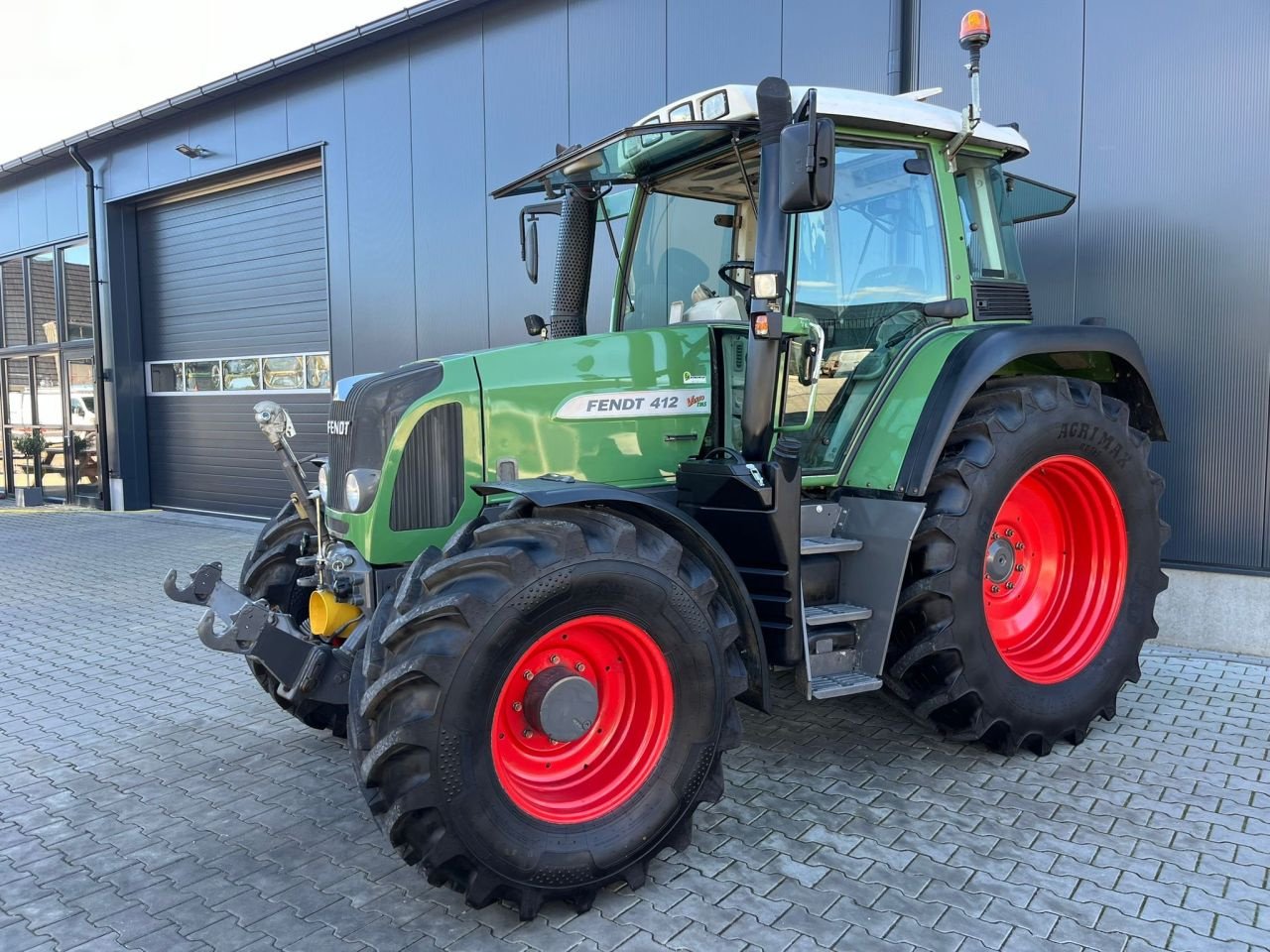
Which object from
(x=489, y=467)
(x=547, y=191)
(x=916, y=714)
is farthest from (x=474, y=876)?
(x=547, y=191)

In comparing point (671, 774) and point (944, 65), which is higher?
point (944, 65)

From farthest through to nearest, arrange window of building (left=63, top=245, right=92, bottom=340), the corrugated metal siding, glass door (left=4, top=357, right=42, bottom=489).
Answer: glass door (left=4, top=357, right=42, bottom=489)
window of building (left=63, top=245, right=92, bottom=340)
the corrugated metal siding

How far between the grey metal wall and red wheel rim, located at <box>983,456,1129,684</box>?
1.75m

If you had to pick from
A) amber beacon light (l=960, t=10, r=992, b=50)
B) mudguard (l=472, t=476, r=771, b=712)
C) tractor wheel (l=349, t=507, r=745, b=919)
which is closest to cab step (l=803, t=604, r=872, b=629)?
mudguard (l=472, t=476, r=771, b=712)

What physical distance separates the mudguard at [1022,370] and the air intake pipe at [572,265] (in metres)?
1.61

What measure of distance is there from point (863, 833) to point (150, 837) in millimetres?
2490

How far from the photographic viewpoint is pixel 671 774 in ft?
9.35

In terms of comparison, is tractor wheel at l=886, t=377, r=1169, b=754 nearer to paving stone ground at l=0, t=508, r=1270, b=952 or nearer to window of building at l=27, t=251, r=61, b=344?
paving stone ground at l=0, t=508, r=1270, b=952

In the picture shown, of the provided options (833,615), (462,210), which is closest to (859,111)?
(833,615)

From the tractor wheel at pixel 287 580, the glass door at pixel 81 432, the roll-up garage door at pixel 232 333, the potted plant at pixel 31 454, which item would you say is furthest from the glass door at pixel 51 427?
the tractor wheel at pixel 287 580

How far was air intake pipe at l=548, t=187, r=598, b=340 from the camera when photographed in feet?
13.6

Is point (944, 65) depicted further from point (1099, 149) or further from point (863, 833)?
point (863, 833)

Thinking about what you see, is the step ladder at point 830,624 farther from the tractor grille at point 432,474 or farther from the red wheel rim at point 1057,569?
the tractor grille at point 432,474

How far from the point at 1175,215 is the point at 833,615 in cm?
373
